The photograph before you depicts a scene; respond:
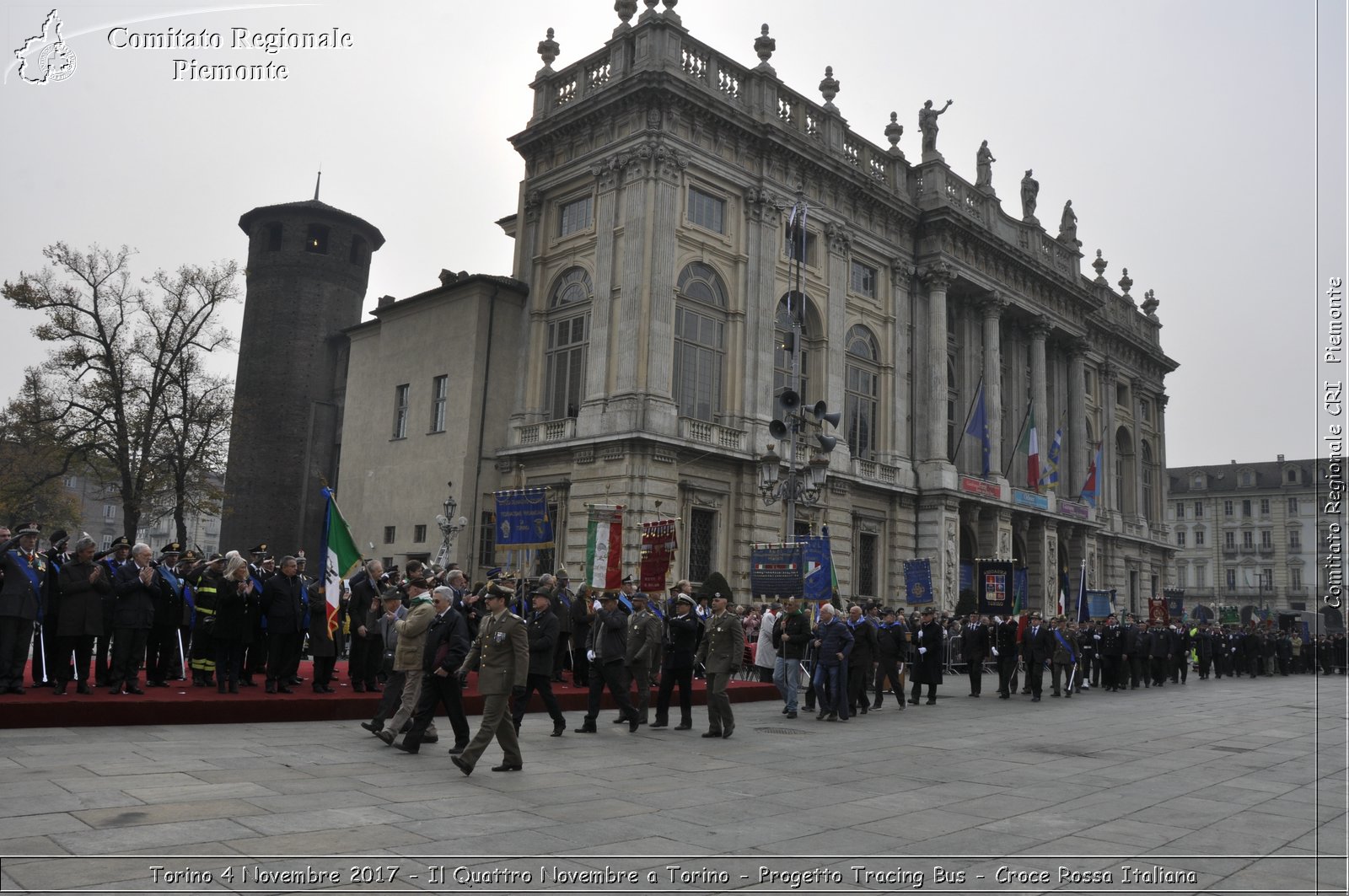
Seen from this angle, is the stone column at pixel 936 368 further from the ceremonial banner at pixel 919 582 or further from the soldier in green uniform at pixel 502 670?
the soldier in green uniform at pixel 502 670

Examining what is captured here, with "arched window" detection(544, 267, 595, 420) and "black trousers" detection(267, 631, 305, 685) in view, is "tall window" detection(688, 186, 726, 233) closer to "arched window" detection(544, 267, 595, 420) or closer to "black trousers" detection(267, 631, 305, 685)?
"arched window" detection(544, 267, 595, 420)

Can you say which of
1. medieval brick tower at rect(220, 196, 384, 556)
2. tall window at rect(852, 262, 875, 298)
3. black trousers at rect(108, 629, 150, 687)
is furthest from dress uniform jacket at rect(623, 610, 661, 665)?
medieval brick tower at rect(220, 196, 384, 556)

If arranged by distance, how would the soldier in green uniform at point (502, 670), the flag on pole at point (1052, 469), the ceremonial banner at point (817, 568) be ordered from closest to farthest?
1. the soldier in green uniform at point (502, 670)
2. the ceremonial banner at point (817, 568)
3. the flag on pole at point (1052, 469)

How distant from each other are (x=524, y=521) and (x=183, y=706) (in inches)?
419

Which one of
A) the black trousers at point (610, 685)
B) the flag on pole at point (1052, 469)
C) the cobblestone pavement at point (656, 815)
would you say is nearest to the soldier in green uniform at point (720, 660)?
the cobblestone pavement at point (656, 815)

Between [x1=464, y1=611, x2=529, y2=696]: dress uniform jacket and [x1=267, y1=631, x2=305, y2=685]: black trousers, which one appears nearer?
Result: [x1=464, y1=611, x2=529, y2=696]: dress uniform jacket

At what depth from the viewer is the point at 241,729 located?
12.7 m

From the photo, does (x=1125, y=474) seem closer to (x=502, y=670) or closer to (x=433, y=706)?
(x=433, y=706)

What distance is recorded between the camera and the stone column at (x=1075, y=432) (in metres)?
50.7

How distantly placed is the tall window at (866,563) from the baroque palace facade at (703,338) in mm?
103

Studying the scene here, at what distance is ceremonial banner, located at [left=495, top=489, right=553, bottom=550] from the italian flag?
3537mm

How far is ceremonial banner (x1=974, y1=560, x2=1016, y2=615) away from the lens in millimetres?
31453

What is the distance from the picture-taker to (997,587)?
3238 centimetres

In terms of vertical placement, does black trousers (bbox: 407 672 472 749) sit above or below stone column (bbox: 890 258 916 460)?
below
